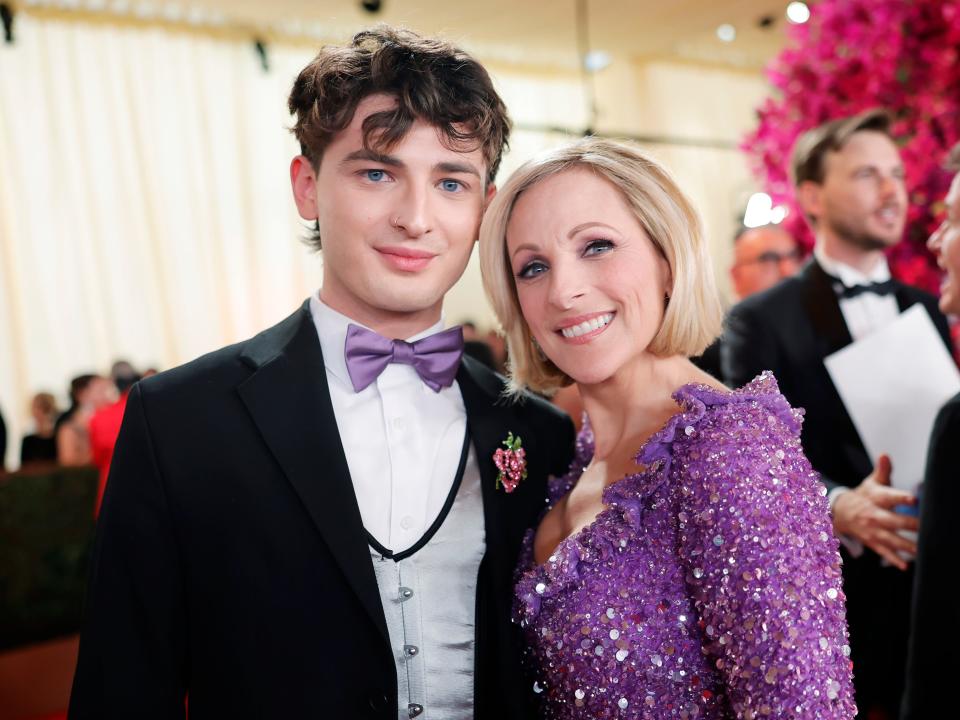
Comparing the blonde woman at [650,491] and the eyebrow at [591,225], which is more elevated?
the eyebrow at [591,225]

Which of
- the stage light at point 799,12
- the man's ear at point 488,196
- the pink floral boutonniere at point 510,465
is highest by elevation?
the stage light at point 799,12

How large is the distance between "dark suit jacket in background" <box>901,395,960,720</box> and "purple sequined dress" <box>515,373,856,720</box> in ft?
2.05

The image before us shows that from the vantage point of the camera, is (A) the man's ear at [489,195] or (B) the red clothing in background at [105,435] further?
(B) the red clothing in background at [105,435]

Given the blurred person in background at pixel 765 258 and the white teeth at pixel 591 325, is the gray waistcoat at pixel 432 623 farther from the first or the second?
the blurred person in background at pixel 765 258

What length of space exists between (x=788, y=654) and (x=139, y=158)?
7186 mm

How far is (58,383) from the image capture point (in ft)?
23.6

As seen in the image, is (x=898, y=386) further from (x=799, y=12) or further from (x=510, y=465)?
(x=799, y=12)

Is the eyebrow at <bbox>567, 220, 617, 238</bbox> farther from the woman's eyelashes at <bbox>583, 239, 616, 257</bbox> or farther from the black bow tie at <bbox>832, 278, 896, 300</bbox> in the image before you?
the black bow tie at <bbox>832, 278, 896, 300</bbox>

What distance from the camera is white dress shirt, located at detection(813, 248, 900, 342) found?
122 inches

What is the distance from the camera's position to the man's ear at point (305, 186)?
1.93 meters

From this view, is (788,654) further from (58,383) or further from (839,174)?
(58,383)

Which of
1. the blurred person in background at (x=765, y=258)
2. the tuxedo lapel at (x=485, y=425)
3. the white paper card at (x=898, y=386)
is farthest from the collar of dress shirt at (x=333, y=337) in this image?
the blurred person in background at (x=765, y=258)

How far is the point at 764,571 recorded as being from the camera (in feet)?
4.58

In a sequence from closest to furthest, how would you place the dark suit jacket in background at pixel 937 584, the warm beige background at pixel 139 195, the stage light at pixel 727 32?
the dark suit jacket in background at pixel 937 584 → the warm beige background at pixel 139 195 → the stage light at pixel 727 32
